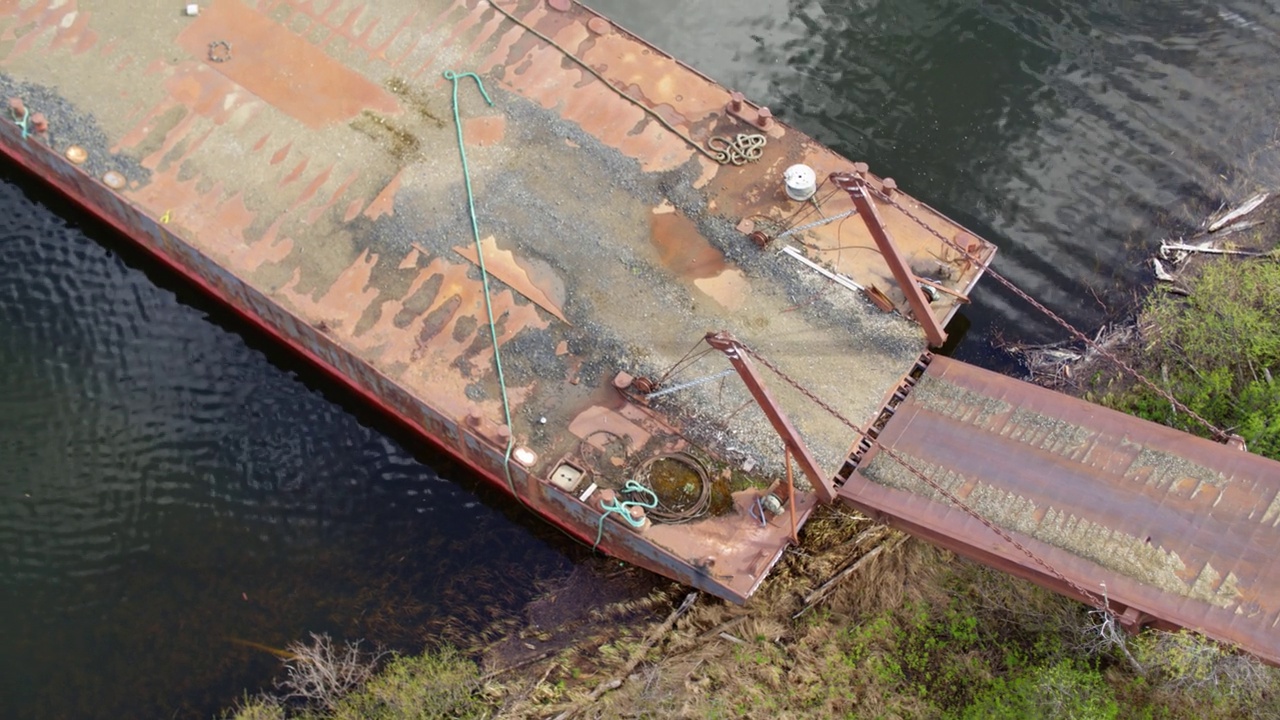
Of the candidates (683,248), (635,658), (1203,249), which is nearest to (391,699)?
(635,658)

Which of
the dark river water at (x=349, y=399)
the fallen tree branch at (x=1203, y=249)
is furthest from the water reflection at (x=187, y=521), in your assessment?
the fallen tree branch at (x=1203, y=249)

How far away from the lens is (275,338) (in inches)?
838

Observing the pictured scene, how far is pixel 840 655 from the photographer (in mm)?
18594

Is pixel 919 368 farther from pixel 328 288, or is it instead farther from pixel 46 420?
pixel 46 420

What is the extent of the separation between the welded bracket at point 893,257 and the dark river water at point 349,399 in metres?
3.21

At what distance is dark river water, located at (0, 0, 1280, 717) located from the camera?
63.6 feet

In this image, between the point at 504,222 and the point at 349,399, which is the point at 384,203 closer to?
the point at 504,222

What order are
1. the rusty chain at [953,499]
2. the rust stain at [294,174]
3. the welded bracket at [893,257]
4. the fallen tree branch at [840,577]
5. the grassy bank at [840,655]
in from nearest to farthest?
1. the rusty chain at [953,499]
2. the welded bracket at [893,257]
3. the grassy bank at [840,655]
4. the fallen tree branch at [840,577]
5. the rust stain at [294,174]

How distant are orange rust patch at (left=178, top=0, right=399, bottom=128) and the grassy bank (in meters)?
9.95

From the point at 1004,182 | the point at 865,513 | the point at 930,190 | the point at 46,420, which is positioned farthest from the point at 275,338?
the point at 1004,182

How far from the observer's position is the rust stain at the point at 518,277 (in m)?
19.6

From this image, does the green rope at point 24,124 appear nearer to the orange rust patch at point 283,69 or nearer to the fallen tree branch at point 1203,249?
the orange rust patch at point 283,69

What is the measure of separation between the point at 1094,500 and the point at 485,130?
12.6 metres

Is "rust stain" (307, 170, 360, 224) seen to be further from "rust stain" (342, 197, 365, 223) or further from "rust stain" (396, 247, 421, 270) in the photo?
"rust stain" (396, 247, 421, 270)
